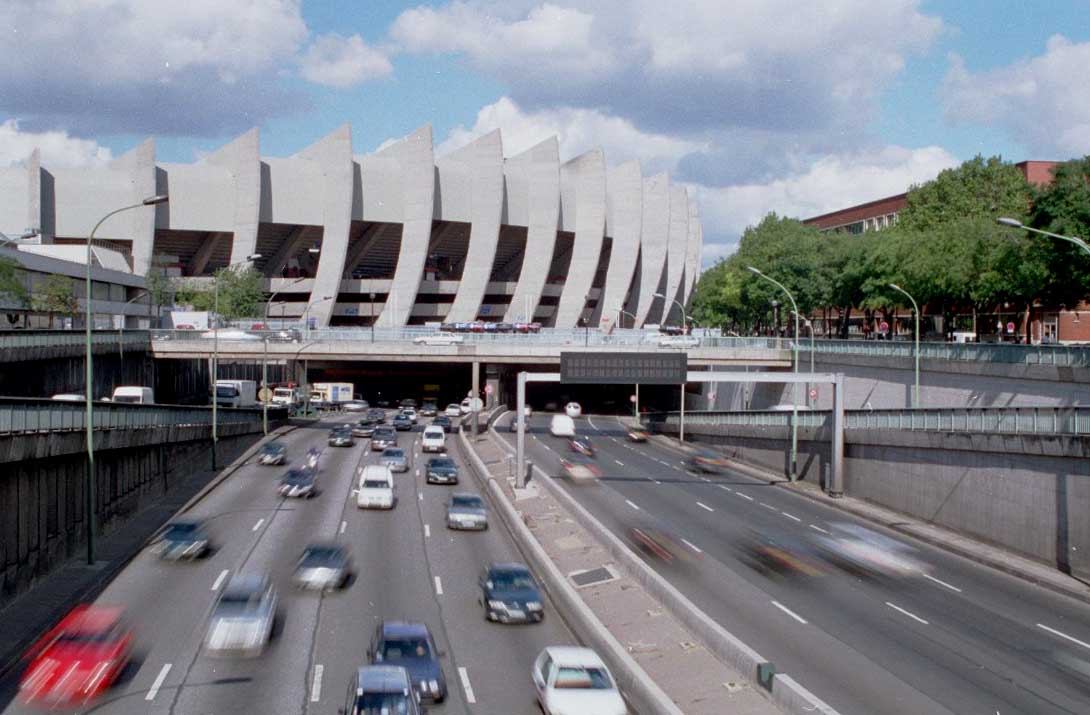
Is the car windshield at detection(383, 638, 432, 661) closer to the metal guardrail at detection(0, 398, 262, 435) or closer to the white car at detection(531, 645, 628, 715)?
the white car at detection(531, 645, 628, 715)

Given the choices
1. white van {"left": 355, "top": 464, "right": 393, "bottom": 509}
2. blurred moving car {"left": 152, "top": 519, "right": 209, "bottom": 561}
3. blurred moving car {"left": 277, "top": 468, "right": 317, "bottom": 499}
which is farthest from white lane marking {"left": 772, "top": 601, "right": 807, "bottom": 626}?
blurred moving car {"left": 277, "top": 468, "right": 317, "bottom": 499}

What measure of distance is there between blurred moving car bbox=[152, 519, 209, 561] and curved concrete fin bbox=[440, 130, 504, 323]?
284 feet

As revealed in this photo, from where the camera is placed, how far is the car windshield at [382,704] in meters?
16.7

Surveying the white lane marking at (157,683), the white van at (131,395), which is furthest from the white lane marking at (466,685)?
the white van at (131,395)

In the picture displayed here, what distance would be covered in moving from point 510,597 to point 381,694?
8.01 m

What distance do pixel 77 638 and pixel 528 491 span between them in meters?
26.1

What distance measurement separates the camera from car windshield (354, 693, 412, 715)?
16.7 meters

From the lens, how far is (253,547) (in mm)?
32156

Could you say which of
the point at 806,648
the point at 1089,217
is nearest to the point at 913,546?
the point at 806,648

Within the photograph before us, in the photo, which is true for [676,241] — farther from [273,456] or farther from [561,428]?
[273,456]

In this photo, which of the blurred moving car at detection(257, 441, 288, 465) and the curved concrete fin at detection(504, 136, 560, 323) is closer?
the blurred moving car at detection(257, 441, 288, 465)

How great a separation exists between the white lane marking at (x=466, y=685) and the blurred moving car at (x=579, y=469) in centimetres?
2910

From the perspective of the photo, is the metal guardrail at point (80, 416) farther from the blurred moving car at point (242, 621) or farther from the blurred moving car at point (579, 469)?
the blurred moving car at point (579, 469)

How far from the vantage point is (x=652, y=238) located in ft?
478
